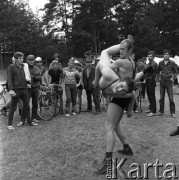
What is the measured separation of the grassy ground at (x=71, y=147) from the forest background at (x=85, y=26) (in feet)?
90.5

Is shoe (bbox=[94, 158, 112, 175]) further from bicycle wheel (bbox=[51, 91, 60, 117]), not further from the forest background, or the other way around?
the forest background

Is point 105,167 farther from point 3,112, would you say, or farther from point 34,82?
point 3,112

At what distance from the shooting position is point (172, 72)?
802 centimetres

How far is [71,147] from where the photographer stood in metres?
5.41

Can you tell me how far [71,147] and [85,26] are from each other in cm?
3717

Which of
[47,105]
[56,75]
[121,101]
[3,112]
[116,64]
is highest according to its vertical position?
[116,64]

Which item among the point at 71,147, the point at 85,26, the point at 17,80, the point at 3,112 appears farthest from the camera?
the point at 85,26

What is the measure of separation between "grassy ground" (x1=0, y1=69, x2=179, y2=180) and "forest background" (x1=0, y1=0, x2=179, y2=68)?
2758 cm

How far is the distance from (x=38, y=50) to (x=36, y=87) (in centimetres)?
3547

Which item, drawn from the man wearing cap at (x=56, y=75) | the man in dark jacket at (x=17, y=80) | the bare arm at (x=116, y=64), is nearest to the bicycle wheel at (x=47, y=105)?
the man wearing cap at (x=56, y=75)

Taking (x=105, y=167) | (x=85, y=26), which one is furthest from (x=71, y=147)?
(x=85, y=26)

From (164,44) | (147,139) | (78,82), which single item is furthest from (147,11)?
(147,139)

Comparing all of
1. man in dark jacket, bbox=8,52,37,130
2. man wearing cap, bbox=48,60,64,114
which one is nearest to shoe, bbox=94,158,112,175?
man in dark jacket, bbox=8,52,37,130

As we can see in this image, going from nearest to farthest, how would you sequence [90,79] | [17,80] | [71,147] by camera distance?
[71,147] < [17,80] < [90,79]
